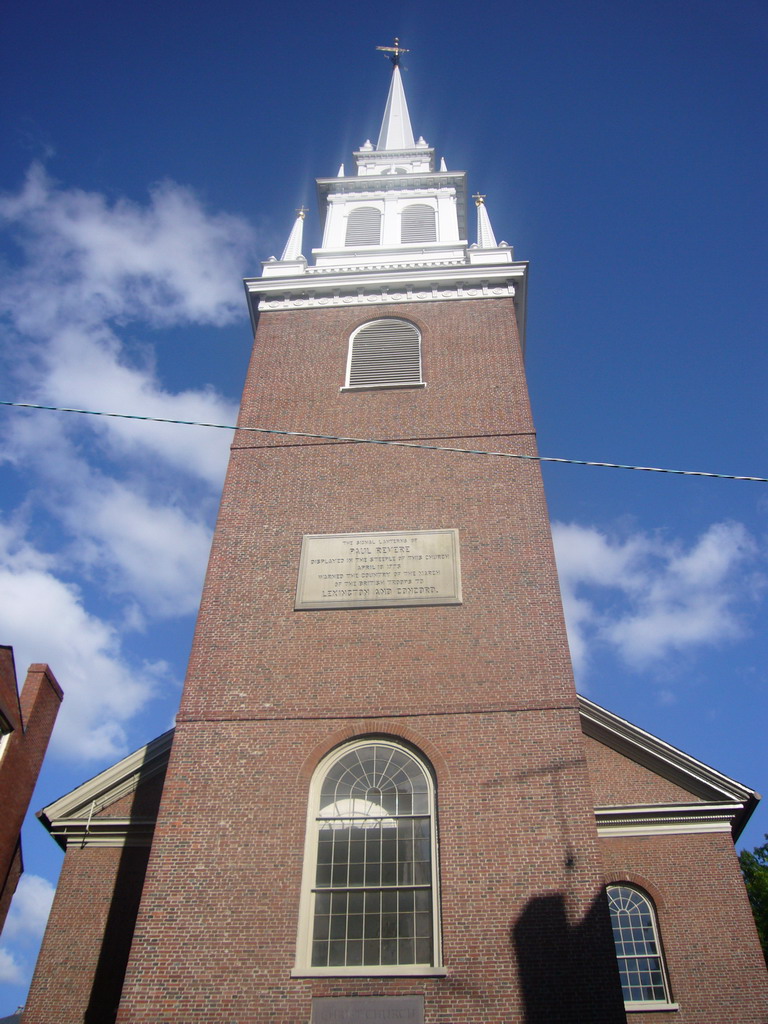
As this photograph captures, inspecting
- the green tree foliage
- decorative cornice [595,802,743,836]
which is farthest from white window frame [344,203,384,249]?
the green tree foliage

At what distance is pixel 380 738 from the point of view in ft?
Answer: 39.5

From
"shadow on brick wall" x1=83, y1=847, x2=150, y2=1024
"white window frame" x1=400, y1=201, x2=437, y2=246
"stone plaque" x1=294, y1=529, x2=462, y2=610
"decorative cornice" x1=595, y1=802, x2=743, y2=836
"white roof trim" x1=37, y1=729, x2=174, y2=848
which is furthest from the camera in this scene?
"white window frame" x1=400, y1=201, x2=437, y2=246

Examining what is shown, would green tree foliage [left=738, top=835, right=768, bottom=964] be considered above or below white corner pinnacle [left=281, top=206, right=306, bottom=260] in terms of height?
below

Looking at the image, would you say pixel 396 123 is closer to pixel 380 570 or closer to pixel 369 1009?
pixel 380 570

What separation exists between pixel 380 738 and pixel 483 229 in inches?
608

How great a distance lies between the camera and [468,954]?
32.5ft

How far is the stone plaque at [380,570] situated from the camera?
13477 mm

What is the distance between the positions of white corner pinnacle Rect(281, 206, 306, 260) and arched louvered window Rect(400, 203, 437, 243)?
2.84m

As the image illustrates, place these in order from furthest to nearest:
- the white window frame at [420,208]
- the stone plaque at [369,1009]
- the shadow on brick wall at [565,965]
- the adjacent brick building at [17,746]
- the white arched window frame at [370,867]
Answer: the white window frame at [420,208]
the adjacent brick building at [17,746]
the white arched window frame at [370,867]
the stone plaque at [369,1009]
the shadow on brick wall at [565,965]

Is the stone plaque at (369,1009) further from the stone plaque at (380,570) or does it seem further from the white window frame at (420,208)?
the white window frame at (420,208)

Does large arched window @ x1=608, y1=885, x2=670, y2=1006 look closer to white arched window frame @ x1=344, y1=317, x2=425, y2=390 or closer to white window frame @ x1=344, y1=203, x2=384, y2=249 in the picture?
white arched window frame @ x1=344, y1=317, x2=425, y2=390

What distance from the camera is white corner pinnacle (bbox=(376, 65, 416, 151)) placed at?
2970cm

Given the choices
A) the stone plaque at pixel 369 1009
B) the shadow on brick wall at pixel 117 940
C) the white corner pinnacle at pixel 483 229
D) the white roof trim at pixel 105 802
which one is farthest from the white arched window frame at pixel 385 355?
the stone plaque at pixel 369 1009

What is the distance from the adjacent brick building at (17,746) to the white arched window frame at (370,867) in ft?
29.5
